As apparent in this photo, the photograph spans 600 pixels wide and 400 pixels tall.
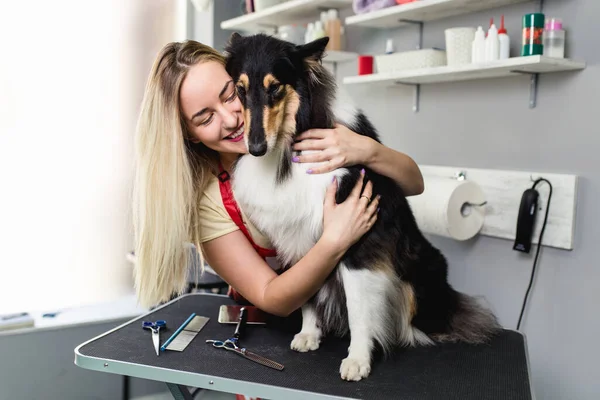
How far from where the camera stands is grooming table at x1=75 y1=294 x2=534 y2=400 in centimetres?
120

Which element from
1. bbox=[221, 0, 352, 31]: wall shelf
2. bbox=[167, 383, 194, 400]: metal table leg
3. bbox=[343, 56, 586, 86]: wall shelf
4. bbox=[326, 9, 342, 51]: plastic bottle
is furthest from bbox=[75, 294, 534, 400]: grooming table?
bbox=[221, 0, 352, 31]: wall shelf

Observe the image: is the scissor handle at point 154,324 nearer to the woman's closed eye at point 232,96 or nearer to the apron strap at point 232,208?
the apron strap at point 232,208

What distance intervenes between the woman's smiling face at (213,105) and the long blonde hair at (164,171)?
3 centimetres

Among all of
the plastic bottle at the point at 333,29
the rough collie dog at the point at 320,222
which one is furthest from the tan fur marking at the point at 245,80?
the plastic bottle at the point at 333,29

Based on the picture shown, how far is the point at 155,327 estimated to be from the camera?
1.53 m

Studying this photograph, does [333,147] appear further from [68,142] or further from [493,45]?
[68,142]

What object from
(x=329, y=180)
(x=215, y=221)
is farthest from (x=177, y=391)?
(x=329, y=180)

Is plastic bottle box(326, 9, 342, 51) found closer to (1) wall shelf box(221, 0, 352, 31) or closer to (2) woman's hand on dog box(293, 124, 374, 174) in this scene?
(1) wall shelf box(221, 0, 352, 31)

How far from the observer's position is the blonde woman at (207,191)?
4.49ft

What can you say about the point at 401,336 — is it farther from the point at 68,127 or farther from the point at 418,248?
the point at 68,127

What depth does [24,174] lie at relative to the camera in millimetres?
2814

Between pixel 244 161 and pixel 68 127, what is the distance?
1752mm

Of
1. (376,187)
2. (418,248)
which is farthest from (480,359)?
(376,187)

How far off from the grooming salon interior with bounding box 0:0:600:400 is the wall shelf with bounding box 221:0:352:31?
1 cm
